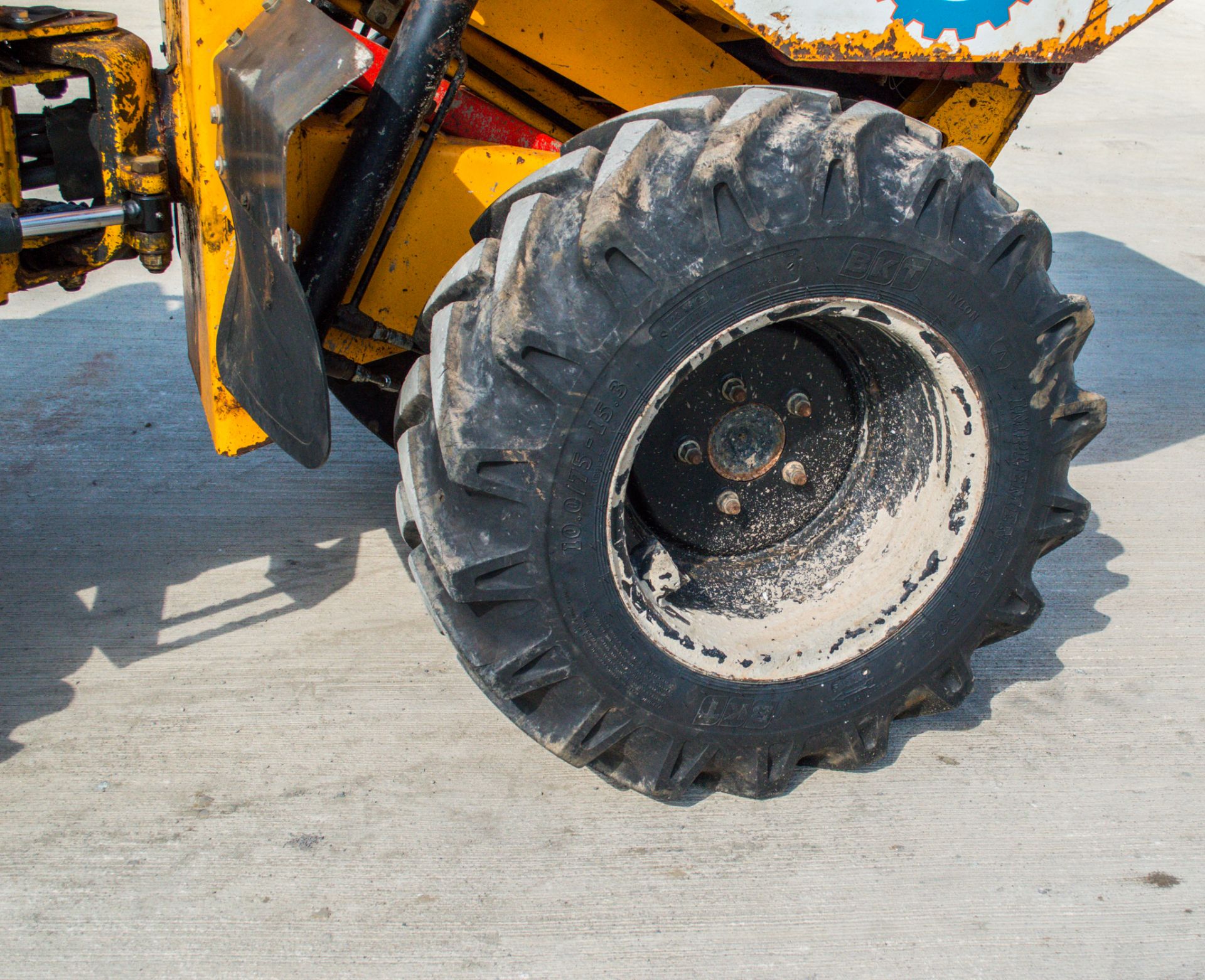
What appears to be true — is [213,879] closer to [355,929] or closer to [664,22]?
[355,929]

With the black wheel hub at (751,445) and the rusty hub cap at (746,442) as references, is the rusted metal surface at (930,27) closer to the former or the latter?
the black wheel hub at (751,445)

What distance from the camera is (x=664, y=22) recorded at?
8.28 feet

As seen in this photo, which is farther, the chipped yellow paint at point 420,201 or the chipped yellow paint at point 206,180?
the chipped yellow paint at point 420,201

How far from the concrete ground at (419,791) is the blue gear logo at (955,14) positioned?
5.29ft

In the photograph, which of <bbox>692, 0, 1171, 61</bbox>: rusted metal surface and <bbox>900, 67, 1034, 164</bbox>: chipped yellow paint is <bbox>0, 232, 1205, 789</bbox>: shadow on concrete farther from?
<bbox>692, 0, 1171, 61</bbox>: rusted metal surface

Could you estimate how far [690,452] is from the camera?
2.41m

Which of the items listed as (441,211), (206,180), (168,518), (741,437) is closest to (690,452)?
(741,437)

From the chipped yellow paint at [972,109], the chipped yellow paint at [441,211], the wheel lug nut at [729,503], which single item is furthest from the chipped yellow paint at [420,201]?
the chipped yellow paint at [972,109]

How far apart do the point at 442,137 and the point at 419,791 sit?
1.51 metres

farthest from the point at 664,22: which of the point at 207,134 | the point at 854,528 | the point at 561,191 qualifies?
the point at 854,528

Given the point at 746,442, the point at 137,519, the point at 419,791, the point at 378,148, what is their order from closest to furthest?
the point at 378,148, the point at 419,791, the point at 746,442, the point at 137,519

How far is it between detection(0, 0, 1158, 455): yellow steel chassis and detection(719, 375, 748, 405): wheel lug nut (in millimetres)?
663

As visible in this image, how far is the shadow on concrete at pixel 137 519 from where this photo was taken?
2.76 meters

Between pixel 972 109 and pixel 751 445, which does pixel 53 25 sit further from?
pixel 972 109
